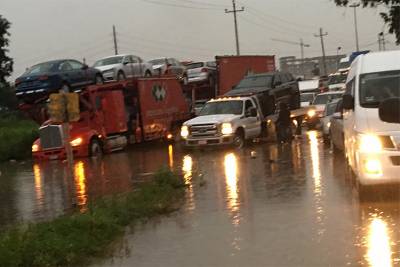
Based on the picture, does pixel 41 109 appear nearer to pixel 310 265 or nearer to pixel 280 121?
pixel 280 121

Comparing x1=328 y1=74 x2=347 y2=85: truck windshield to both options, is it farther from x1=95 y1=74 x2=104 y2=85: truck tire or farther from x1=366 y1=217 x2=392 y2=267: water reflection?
x1=366 y1=217 x2=392 y2=267: water reflection

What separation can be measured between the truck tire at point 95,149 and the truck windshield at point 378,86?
16378 millimetres

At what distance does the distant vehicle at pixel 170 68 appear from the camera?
3372cm

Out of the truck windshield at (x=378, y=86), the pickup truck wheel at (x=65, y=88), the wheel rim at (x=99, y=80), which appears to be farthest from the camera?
the wheel rim at (x=99, y=80)

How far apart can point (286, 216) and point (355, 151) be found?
161 cm

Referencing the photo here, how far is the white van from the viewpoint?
9758 mm

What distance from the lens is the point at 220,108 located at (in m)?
26.1

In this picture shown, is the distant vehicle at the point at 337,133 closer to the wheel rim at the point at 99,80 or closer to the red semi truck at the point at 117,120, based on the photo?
the red semi truck at the point at 117,120

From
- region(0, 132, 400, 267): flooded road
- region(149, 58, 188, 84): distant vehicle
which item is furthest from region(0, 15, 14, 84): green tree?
region(0, 132, 400, 267): flooded road

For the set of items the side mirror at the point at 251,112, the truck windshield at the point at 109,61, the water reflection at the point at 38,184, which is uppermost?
the truck windshield at the point at 109,61

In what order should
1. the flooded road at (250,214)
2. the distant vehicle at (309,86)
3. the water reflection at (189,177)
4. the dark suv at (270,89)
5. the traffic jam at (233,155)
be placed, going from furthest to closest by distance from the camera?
the distant vehicle at (309,86)
the dark suv at (270,89)
the water reflection at (189,177)
the traffic jam at (233,155)
the flooded road at (250,214)

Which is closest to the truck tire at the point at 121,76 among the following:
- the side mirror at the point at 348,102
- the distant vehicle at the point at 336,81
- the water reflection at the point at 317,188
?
the water reflection at the point at 317,188

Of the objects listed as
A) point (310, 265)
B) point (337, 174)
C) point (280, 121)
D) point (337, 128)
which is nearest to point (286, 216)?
point (310, 265)

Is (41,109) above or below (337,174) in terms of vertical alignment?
above
